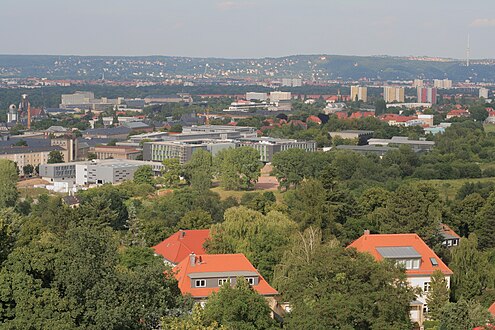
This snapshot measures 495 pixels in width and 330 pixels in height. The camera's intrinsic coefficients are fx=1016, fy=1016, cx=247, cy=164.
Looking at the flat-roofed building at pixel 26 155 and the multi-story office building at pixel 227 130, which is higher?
the multi-story office building at pixel 227 130

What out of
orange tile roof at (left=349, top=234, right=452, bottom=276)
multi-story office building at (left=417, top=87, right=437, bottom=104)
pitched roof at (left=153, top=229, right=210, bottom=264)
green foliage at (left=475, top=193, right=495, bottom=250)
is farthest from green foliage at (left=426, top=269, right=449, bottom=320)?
multi-story office building at (left=417, top=87, right=437, bottom=104)

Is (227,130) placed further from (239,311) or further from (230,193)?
(239,311)

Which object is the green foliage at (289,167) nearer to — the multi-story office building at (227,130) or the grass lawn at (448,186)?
the grass lawn at (448,186)

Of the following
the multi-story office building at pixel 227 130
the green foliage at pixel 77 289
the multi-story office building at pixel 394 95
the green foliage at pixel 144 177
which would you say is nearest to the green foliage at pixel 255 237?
the green foliage at pixel 77 289

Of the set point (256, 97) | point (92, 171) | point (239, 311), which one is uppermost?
point (239, 311)

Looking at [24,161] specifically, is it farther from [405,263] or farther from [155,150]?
[405,263]

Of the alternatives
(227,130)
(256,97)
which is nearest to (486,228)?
(227,130)
